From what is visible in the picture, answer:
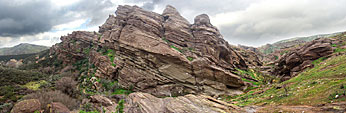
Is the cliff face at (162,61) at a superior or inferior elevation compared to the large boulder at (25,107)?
superior

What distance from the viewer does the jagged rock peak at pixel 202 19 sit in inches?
2445

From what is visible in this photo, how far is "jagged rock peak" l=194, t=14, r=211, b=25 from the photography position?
204ft

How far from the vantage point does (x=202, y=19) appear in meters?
62.9

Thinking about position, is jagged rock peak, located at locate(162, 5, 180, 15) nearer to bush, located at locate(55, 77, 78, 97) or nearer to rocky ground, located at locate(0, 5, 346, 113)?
rocky ground, located at locate(0, 5, 346, 113)

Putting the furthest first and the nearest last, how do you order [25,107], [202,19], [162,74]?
[202,19]
[162,74]
[25,107]

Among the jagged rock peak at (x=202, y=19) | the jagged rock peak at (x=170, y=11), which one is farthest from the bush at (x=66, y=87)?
the jagged rock peak at (x=202, y=19)

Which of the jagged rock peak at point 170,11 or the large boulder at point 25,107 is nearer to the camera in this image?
the large boulder at point 25,107

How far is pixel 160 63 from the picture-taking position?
41625mm

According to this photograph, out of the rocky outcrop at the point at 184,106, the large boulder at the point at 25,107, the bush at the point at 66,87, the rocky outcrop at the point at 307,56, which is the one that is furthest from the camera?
the bush at the point at 66,87

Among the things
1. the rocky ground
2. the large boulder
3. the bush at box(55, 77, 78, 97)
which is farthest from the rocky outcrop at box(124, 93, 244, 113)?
the bush at box(55, 77, 78, 97)

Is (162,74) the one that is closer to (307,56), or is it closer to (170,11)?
(307,56)

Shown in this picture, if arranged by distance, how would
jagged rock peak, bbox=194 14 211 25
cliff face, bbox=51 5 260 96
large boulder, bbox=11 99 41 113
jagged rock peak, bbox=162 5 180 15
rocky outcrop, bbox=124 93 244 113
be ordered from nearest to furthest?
1. rocky outcrop, bbox=124 93 244 113
2. large boulder, bbox=11 99 41 113
3. cliff face, bbox=51 5 260 96
4. jagged rock peak, bbox=194 14 211 25
5. jagged rock peak, bbox=162 5 180 15

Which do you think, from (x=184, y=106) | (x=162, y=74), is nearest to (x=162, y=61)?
(x=162, y=74)

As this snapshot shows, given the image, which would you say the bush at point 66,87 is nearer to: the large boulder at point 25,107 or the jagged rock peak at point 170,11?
the large boulder at point 25,107
